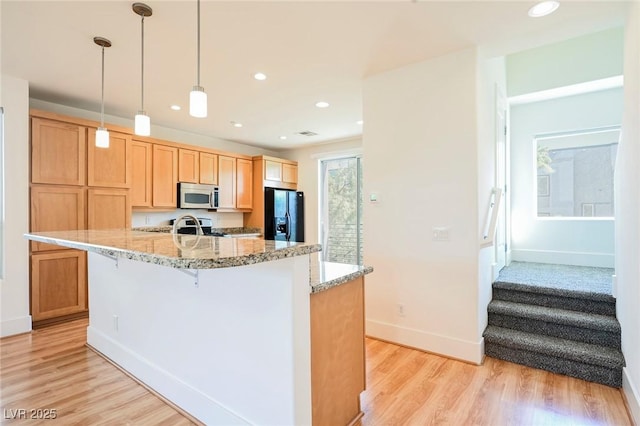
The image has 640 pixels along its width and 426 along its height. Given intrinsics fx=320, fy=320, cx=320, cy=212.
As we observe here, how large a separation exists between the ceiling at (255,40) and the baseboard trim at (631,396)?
8.13 feet

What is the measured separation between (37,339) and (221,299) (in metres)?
2.79

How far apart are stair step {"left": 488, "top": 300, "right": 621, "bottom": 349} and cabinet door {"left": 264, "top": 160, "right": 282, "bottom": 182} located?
4.36 m

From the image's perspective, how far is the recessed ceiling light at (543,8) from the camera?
2.12 metres

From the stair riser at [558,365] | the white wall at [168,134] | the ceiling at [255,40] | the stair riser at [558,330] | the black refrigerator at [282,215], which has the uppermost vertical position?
the ceiling at [255,40]

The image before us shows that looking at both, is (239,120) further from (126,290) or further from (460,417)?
(460,417)

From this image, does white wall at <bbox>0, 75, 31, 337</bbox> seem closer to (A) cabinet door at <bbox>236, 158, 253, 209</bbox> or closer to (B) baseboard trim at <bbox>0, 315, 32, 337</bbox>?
(B) baseboard trim at <bbox>0, 315, 32, 337</bbox>

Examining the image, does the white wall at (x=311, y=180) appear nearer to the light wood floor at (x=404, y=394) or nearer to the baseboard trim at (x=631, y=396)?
the light wood floor at (x=404, y=394)

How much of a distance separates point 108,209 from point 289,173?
11.0 ft

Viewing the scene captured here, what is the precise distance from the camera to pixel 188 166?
16.8ft

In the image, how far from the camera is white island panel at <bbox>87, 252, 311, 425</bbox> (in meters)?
1.49

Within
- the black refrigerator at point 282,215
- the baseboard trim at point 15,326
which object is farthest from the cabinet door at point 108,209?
the black refrigerator at point 282,215

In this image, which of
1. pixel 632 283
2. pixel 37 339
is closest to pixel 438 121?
pixel 632 283

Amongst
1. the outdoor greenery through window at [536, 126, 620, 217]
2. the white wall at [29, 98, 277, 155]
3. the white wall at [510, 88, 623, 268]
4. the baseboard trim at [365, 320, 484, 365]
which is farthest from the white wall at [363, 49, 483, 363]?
the white wall at [29, 98, 277, 155]

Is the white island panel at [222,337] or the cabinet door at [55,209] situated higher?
the cabinet door at [55,209]
